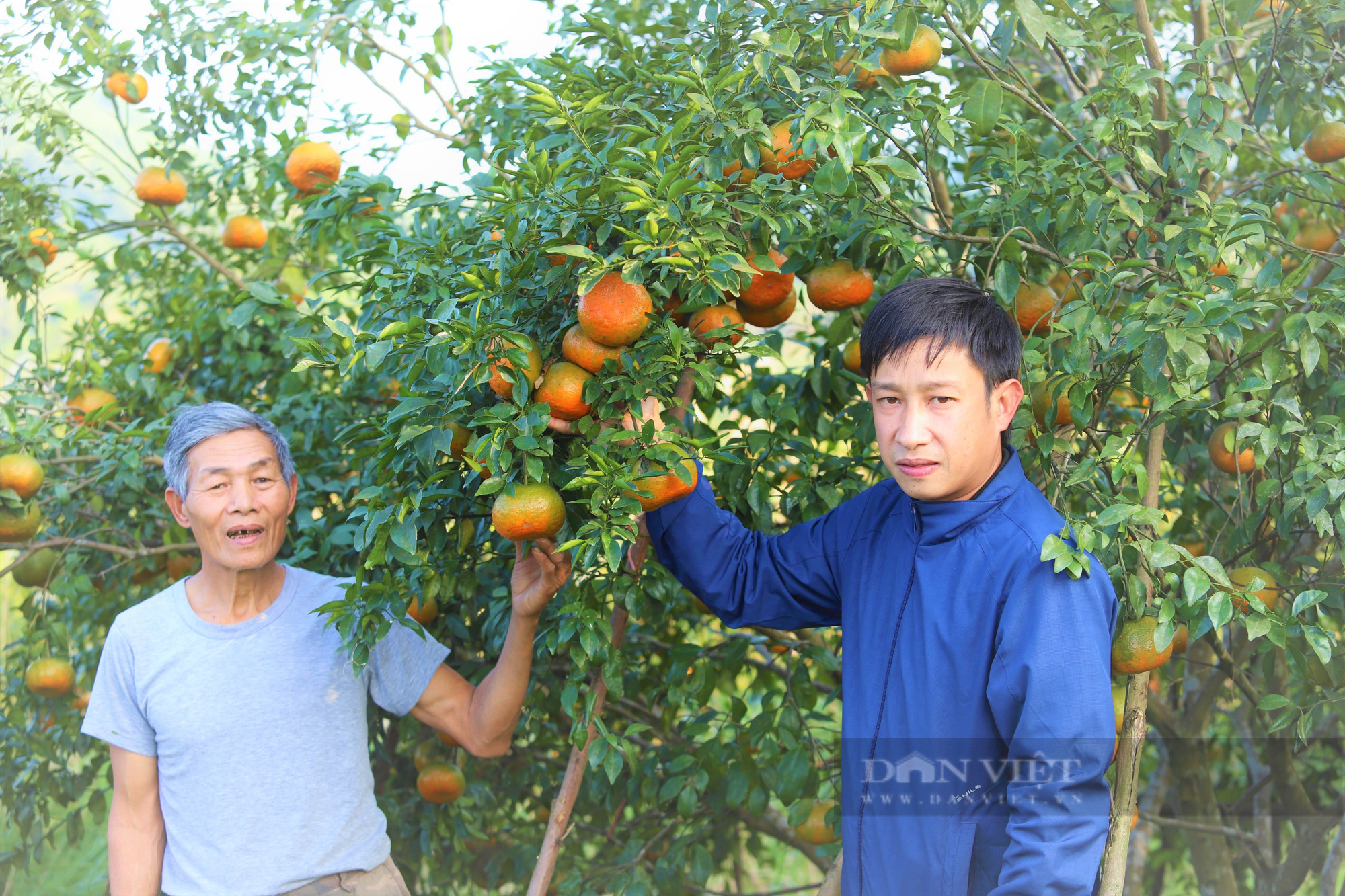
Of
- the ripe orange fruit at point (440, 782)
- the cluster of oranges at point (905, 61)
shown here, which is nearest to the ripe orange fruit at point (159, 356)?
the ripe orange fruit at point (440, 782)

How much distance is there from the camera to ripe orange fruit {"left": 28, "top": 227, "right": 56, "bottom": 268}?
8.57 feet

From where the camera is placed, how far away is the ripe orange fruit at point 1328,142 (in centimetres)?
210

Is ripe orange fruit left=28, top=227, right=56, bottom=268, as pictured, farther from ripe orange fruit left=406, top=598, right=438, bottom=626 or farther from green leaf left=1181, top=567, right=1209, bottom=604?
green leaf left=1181, top=567, right=1209, bottom=604

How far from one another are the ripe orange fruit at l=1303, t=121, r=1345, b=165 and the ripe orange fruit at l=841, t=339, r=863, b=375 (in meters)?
1.03

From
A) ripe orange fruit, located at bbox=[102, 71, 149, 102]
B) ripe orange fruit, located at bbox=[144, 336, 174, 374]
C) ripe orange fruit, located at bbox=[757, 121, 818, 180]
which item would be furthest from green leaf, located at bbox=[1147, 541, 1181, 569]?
ripe orange fruit, located at bbox=[102, 71, 149, 102]

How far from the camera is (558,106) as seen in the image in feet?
4.91

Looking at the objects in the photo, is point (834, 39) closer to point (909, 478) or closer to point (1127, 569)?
point (909, 478)

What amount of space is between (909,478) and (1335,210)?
1.98 metres

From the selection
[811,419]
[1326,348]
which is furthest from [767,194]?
[1326,348]

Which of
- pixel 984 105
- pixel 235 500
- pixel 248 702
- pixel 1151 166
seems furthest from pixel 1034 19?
pixel 248 702

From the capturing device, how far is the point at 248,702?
5.97 ft

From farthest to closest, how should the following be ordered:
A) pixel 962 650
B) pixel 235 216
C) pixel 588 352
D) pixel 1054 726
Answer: pixel 235 216, pixel 588 352, pixel 962 650, pixel 1054 726

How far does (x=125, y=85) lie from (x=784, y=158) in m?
2.10

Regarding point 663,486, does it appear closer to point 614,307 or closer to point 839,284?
point 614,307
